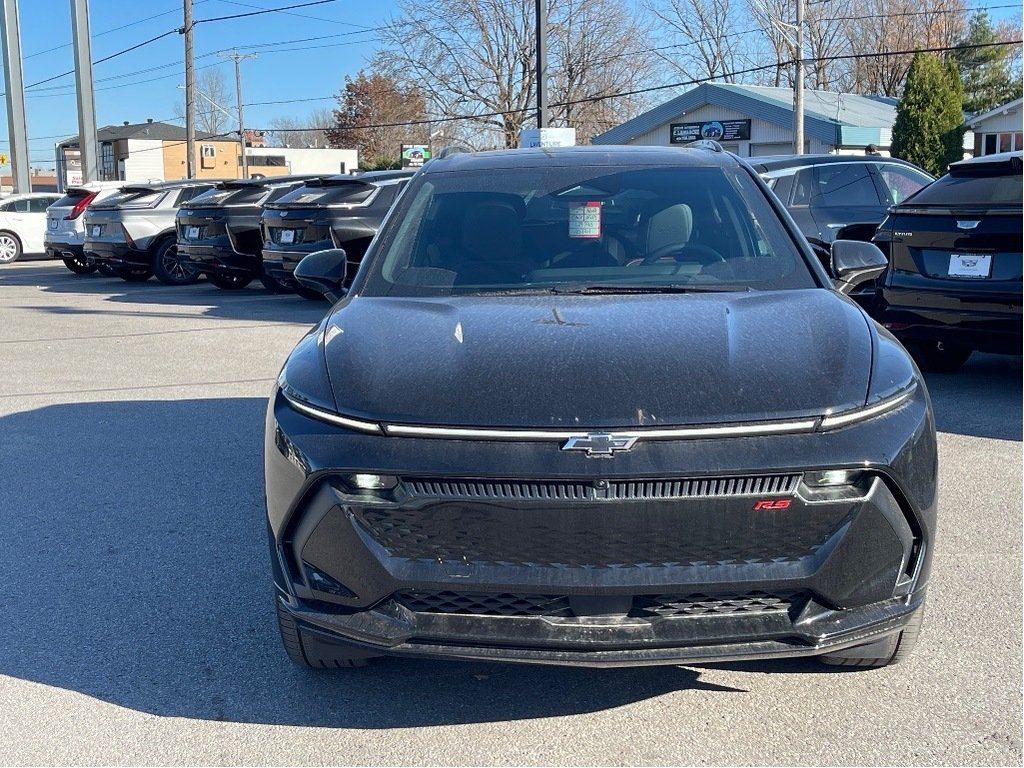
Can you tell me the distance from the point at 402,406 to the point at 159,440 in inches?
174

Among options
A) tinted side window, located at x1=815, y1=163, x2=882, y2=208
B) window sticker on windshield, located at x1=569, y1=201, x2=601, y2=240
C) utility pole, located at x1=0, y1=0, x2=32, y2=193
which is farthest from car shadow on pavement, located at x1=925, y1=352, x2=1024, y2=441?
utility pole, located at x1=0, y1=0, x2=32, y2=193

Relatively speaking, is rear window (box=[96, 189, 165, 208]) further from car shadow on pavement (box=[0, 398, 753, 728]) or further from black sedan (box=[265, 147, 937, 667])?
black sedan (box=[265, 147, 937, 667])

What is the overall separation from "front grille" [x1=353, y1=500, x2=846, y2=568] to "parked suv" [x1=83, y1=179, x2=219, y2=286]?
16.0m

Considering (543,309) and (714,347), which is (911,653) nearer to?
(714,347)

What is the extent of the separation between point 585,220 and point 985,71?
59299 mm

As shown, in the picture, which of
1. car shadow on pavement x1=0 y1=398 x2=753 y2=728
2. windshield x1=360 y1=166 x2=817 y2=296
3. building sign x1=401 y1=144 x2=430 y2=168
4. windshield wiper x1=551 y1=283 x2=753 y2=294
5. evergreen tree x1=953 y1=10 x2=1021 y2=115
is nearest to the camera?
car shadow on pavement x1=0 y1=398 x2=753 y2=728

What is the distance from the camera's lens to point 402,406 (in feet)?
9.58

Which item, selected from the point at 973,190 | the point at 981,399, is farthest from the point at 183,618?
the point at 973,190

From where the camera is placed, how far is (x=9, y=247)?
25188 mm

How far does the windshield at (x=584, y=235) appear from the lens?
4.07 m

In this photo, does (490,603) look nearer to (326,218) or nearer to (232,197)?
(326,218)

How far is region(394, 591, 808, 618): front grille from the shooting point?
2799 mm

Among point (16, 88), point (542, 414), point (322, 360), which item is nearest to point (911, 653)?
point (542, 414)

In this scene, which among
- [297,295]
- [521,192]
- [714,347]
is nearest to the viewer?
[714,347]
